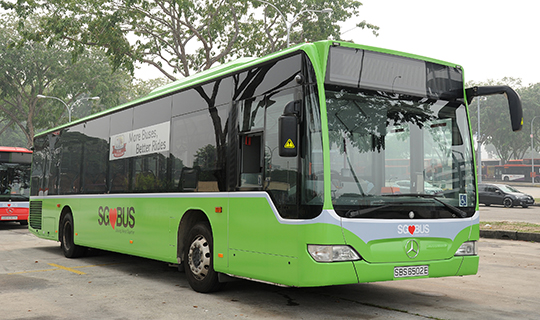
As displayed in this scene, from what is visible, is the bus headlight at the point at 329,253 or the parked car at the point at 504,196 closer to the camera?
the bus headlight at the point at 329,253

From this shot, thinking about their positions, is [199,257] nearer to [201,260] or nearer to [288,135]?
[201,260]

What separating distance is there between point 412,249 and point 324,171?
1420mm

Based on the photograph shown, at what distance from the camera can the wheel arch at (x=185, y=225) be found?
809cm

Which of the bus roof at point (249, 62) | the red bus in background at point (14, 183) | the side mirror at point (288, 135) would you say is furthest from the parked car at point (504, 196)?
the side mirror at point (288, 135)

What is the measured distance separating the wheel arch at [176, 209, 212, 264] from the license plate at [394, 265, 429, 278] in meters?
2.96

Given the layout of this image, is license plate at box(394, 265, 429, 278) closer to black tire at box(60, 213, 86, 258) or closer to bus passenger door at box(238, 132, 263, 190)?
bus passenger door at box(238, 132, 263, 190)

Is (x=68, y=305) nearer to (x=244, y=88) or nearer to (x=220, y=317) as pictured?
(x=220, y=317)

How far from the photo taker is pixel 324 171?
19.5 ft

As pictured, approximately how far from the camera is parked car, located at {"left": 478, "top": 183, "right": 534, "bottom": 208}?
3381cm

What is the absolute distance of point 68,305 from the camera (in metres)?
6.98

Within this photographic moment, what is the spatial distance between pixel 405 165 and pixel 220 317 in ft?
8.74

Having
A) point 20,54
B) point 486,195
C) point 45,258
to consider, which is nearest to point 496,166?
point 486,195

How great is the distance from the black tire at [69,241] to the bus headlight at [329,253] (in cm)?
805

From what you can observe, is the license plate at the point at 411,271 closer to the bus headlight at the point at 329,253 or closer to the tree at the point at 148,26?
the bus headlight at the point at 329,253
